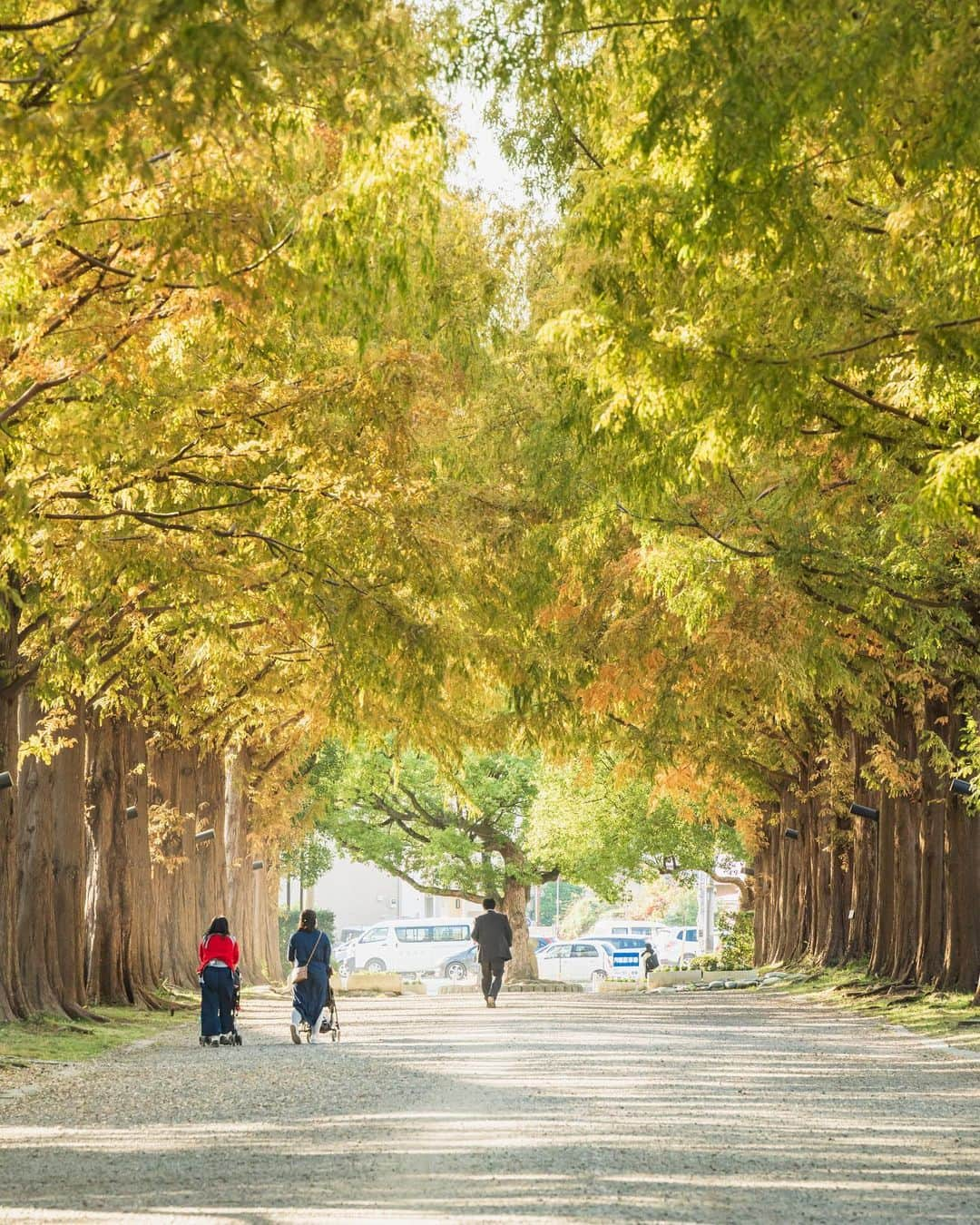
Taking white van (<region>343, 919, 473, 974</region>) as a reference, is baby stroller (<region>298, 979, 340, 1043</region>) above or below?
above

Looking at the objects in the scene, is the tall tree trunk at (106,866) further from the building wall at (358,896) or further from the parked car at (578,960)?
the building wall at (358,896)

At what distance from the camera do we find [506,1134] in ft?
36.6

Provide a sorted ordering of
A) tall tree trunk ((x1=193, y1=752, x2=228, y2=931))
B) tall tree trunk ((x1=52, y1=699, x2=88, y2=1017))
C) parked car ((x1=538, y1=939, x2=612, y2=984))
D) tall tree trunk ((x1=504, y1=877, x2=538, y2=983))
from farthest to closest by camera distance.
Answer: parked car ((x1=538, y1=939, x2=612, y2=984)) → tall tree trunk ((x1=504, y1=877, x2=538, y2=983)) → tall tree trunk ((x1=193, y1=752, x2=228, y2=931)) → tall tree trunk ((x1=52, y1=699, x2=88, y2=1017))

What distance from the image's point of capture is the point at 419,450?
17.4 meters

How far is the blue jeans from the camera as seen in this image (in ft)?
74.4

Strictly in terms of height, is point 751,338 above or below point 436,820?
above

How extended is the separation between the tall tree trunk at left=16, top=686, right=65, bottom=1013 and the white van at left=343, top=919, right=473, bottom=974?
196ft

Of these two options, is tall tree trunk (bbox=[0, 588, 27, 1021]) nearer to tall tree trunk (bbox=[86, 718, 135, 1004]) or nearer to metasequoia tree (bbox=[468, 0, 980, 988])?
metasequoia tree (bbox=[468, 0, 980, 988])

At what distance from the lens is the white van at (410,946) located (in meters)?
83.8

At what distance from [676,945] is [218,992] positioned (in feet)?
277

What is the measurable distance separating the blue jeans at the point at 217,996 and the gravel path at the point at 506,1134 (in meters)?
0.86

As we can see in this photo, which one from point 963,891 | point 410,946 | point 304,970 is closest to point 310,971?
point 304,970

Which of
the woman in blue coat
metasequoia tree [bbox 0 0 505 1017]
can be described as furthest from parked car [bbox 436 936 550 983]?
the woman in blue coat

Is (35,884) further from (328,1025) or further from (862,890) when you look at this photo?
(862,890)
